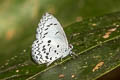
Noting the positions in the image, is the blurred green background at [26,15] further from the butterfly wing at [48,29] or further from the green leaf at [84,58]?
the butterfly wing at [48,29]

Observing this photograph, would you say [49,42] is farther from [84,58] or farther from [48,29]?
[84,58]

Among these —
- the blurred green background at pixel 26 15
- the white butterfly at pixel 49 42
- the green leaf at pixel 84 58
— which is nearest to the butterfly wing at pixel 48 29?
the white butterfly at pixel 49 42

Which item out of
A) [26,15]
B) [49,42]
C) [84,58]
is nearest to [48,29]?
[49,42]

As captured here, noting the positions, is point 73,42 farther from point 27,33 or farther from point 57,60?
point 27,33

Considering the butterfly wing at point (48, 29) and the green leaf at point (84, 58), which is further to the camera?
the butterfly wing at point (48, 29)

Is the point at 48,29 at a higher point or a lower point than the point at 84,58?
higher

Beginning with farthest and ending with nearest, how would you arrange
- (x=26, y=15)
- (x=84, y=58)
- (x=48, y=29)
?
(x=26, y=15) < (x=48, y=29) < (x=84, y=58)
